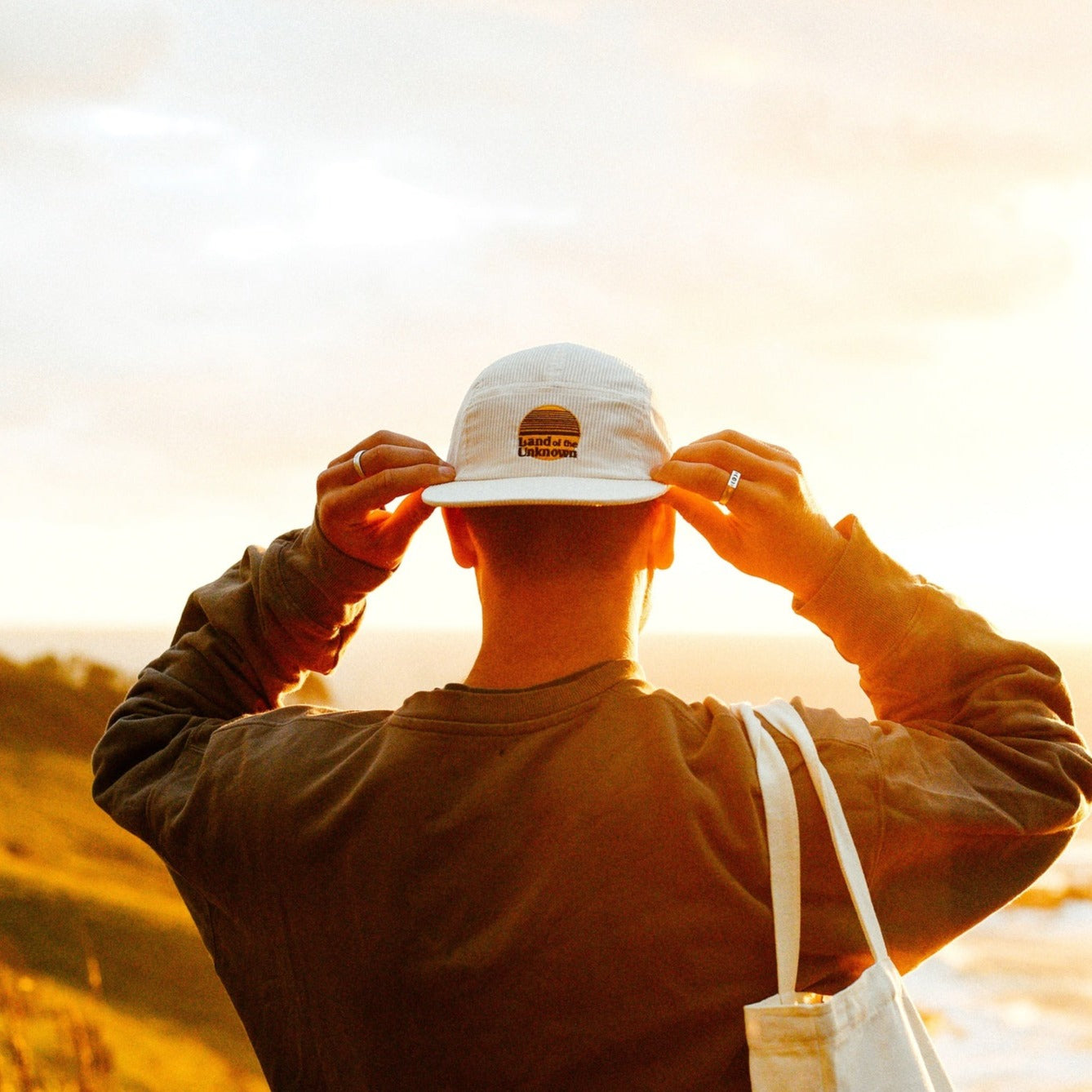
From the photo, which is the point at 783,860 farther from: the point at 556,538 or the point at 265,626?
the point at 265,626

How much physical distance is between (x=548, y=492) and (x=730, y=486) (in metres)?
0.26

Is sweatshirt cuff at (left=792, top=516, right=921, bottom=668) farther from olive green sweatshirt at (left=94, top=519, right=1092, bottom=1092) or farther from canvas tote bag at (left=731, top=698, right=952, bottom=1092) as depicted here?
canvas tote bag at (left=731, top=698, right=952, bottom=1092)

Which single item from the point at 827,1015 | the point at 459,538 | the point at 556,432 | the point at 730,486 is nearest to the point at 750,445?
the point at 730,486

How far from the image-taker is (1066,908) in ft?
89.9

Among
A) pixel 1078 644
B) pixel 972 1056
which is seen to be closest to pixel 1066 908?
pixel 972 1056

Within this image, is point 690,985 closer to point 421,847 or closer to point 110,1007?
point 421,847

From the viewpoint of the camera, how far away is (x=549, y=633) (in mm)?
1470

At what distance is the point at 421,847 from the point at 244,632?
66cm

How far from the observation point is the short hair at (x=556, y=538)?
4.96 ft

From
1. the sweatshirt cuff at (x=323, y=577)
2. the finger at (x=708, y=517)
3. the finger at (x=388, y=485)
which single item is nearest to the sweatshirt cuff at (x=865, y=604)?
the finger at (x=708, y=517)

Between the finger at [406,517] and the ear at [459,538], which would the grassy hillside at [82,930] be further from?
the ear at [459,538]

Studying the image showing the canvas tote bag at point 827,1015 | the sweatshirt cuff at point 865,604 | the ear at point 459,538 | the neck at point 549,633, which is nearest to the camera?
the canvas tote bag at point 827,1015

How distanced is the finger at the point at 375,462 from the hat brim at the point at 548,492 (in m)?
0.10

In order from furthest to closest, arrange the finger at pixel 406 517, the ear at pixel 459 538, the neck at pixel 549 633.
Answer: the finger at pixel 406 517, the ear at pixel 459 538, the neck at pixel 549 633
